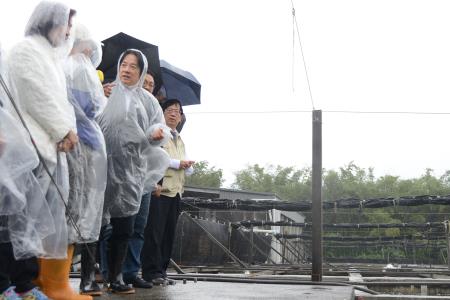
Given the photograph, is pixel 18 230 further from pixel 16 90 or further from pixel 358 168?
pixel 358 168

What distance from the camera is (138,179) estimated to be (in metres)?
2.91

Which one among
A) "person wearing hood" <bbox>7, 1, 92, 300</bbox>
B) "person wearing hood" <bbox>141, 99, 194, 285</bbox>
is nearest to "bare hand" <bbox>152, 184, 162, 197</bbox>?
"person wearing hood" <bbox>141, 99, 194, 285</bbox>

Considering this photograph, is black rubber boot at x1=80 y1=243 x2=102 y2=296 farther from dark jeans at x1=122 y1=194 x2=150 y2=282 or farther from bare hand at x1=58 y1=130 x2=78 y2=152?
bare hand at x1=58 y1=130 x2=78 y2=152

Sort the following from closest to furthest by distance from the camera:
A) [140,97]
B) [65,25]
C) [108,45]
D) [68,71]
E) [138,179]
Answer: [65,25], [68,71], [138,179], [140,97], [108,45]

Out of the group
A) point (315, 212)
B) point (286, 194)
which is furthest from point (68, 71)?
point (286, 194)

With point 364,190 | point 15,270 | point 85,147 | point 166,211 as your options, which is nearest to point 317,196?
point 166,211

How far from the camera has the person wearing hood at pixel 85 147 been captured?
2.41 meters

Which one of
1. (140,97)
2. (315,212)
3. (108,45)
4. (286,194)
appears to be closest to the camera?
(140,97)

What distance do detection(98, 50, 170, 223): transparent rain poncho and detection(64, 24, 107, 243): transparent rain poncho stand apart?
311 mm

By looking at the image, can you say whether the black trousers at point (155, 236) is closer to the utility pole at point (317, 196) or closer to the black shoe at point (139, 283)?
the black shoe at point (139, 283)

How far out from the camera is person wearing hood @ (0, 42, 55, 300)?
6.29ft

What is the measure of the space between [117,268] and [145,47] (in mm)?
1906

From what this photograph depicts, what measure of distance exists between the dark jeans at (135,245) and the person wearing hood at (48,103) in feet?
3.54

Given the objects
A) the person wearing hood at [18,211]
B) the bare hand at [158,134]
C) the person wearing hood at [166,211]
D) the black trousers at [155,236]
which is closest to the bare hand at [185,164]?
the person wearing hood at [166,211]
